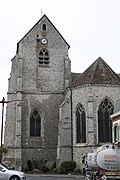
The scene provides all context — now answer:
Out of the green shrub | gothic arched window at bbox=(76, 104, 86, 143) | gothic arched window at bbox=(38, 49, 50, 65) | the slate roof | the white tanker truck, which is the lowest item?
the green shrub

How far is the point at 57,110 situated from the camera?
40500mm

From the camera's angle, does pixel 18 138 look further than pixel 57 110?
No

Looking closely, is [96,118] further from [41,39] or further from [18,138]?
[41,39]

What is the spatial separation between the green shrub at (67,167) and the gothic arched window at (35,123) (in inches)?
254

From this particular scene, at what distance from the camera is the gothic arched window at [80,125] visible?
116ft

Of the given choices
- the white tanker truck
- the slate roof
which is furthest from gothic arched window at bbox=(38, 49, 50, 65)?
the white tanker truck

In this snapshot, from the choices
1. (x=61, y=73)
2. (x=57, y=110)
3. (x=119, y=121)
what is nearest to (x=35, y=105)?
(x=57, y=110)

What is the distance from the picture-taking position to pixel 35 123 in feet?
131

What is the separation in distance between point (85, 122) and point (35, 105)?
723 cm

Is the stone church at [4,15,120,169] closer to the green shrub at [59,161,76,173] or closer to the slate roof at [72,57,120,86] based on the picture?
the slate roof at [72,57,120,86]

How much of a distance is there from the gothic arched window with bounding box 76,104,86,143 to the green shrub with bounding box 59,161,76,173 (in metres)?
2.60

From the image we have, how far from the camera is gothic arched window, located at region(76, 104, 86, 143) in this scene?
3547 centimetres

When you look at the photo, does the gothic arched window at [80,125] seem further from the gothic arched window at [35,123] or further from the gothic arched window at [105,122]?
the gothic arched window at [35,123]

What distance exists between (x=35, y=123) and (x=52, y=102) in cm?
316
